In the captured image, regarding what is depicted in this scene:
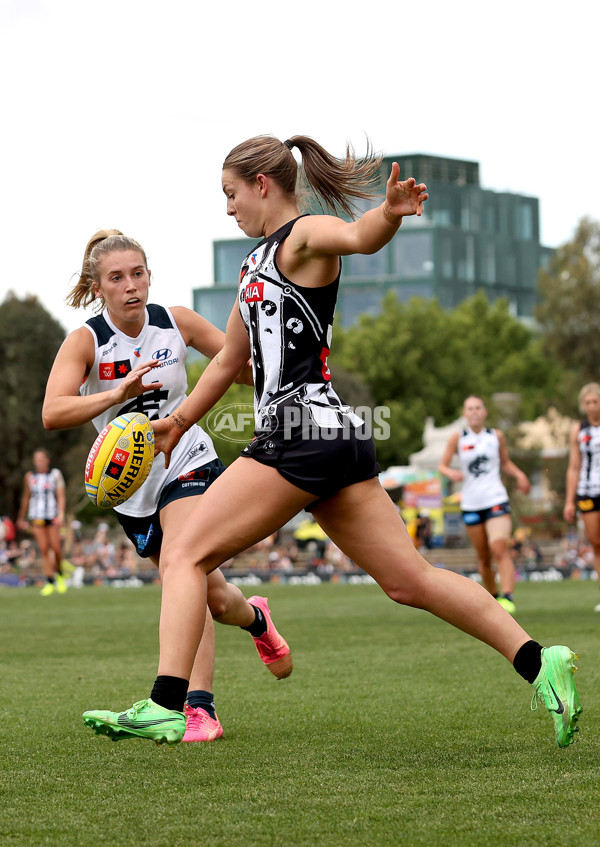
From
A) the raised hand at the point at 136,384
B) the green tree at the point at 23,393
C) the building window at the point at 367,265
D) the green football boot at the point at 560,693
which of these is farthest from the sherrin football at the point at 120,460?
the building window at the point at 367,265

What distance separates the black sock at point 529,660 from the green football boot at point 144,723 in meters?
1.31

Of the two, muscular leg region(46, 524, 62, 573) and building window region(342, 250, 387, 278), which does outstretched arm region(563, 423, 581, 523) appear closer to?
muscular leg region(46, 524, 62, 573)

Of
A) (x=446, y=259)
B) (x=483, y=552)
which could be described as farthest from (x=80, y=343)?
(x=446, y=259)

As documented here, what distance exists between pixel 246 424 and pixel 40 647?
4.22 meters

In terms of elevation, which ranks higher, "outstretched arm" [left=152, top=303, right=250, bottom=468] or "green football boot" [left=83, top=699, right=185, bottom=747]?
"outstretched arm" [left=152, top=303, right=250, bottom=468]

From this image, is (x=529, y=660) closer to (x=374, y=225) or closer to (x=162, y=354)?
(x=374, y=225)

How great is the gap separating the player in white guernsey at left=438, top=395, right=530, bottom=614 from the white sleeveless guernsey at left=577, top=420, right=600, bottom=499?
2.03ft

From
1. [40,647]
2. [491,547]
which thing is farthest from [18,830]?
[491,547]

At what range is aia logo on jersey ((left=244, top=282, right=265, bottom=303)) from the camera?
4.59m

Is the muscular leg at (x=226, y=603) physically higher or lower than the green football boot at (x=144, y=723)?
higher

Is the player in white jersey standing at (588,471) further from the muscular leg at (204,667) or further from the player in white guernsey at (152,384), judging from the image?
the muscular leg at (204,667)

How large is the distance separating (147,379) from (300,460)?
61.5 inches

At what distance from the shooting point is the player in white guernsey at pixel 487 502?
43.3ft

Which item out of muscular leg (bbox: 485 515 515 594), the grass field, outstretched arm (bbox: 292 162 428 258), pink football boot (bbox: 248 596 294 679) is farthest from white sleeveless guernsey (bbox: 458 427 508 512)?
outstretched arm (bbox: 292 162 428 258)
